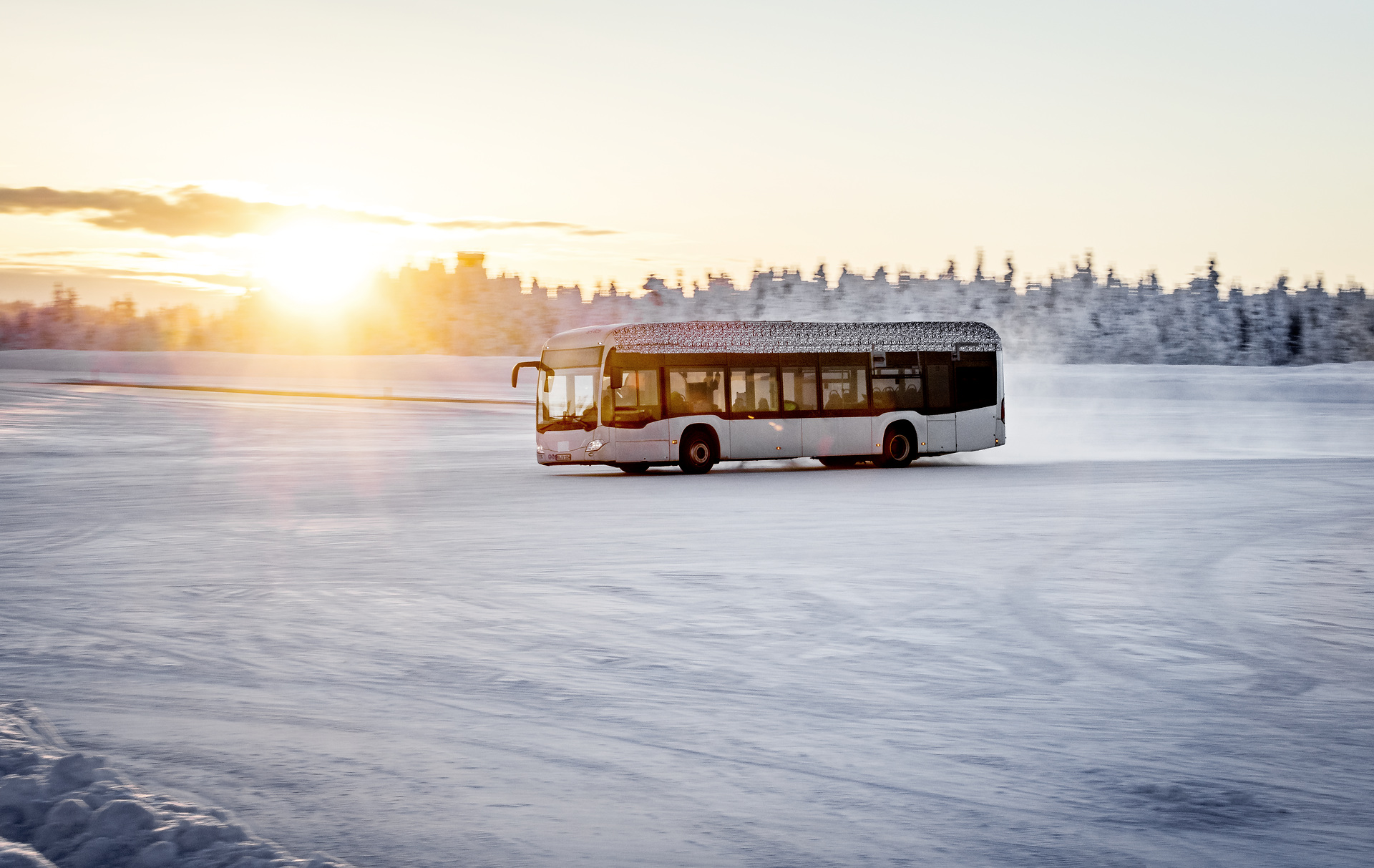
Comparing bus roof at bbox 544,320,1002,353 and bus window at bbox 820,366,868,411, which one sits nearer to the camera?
bus roof at bbox 544,320,1002,353

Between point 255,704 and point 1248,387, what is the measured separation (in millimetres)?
64572

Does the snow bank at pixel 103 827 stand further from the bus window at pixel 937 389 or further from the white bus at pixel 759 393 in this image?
the bus window at pixel 937 389

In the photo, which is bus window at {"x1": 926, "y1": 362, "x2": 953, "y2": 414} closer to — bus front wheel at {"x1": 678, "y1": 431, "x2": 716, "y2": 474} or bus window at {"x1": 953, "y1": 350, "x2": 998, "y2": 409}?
bus window at {"x1": 953, "y1": 350, "x2": 998, "y2": 409}

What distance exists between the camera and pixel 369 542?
46.2 feet

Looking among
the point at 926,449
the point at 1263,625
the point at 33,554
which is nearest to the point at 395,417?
the point at 926,449

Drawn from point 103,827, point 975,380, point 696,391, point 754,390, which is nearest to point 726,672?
point 103,827

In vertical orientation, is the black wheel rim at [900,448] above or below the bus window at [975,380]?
below

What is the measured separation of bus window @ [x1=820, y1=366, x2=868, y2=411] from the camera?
87.7 ft

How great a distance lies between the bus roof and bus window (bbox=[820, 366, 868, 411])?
0.39 m

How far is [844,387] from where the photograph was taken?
26.9 metres

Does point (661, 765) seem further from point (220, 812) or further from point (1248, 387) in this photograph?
point (1248, 387)

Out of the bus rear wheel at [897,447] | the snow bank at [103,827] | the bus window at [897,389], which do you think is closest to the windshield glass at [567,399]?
the bus window at [897,389]

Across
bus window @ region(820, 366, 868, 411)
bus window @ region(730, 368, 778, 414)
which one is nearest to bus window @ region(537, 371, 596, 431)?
bus window @ region(730, 368, 778, 414)

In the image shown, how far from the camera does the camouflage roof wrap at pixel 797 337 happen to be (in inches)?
1008
